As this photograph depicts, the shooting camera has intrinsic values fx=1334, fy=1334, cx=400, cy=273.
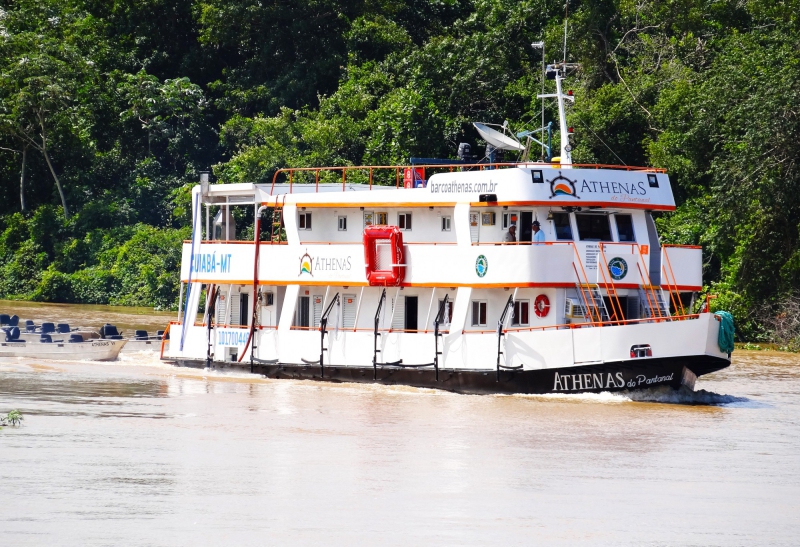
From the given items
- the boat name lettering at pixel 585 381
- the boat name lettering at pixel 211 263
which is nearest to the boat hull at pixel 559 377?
the boat name lettering at pixel 585 381

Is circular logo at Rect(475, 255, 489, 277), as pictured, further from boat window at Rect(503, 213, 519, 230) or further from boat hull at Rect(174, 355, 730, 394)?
boat hull at Rect(174, 355, 730, 394)

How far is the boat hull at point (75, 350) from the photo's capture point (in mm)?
34750

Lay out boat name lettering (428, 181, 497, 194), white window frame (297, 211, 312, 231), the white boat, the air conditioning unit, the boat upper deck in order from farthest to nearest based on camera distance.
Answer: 1. white window frame (297, 211, 312, 231)
2. boat name lettering (428, 181, 497, 194)
3. the boat upper deck
4. the air conditioning unit
5. the white boat

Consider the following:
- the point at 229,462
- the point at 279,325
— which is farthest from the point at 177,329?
the point at 229,462

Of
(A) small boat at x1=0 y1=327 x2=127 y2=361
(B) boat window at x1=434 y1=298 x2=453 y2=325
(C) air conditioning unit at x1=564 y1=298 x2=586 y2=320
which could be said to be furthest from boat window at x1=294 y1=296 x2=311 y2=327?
(C) air conditioning unit at x1=564 y1=298 x2=586 y2=320

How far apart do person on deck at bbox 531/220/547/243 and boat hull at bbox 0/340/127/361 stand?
12.5 meters

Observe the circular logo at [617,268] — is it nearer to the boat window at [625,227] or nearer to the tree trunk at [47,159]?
the boat window at [625,227]

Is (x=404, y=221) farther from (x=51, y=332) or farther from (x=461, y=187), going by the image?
(x=51, y=332)

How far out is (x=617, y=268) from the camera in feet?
91.2

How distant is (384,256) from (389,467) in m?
10.7

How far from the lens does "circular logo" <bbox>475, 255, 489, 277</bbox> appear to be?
27.7 meters

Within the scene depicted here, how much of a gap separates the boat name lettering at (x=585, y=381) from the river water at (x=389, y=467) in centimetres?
26

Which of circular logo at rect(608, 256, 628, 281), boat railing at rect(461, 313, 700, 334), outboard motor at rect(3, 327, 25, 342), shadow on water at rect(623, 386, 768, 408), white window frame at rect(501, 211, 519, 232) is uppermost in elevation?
white window frame at rect(501, 211, 519, 232)

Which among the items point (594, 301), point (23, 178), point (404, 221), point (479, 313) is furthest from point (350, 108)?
point (594, 301)
